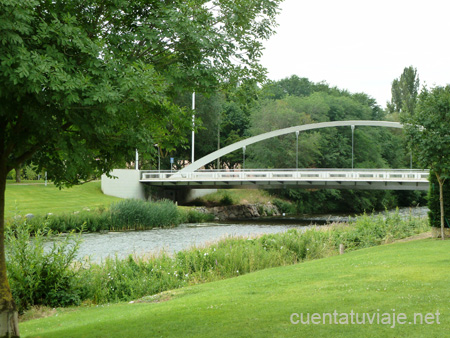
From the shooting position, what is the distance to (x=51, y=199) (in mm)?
35875

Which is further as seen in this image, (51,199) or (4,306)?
(51,199)

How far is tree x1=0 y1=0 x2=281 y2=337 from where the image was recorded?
4695 mm

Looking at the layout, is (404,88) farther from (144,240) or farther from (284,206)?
(144,240)

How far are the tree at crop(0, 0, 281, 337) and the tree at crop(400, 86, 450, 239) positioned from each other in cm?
1112

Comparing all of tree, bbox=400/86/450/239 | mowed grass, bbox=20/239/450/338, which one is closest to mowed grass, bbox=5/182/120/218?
tree, bbox=400/86/450/239

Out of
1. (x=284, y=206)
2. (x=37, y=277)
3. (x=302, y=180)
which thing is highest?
(x=302, y=180)

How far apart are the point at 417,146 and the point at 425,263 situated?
7.19 meters

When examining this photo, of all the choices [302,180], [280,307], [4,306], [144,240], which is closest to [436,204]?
[280,307]

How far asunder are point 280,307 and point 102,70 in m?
4.22

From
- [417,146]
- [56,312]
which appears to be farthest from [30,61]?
[417,146]

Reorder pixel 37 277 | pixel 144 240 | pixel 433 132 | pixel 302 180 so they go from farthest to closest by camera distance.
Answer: pixel 302 180 < pixel 144 240 < pixel 433 132 < pixel 37 277

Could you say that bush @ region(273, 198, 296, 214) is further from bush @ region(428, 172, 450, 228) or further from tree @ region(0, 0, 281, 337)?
tree @ region(0, 0, 281, 337)

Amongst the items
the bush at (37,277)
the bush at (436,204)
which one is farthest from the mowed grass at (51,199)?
the bush at (436,204)

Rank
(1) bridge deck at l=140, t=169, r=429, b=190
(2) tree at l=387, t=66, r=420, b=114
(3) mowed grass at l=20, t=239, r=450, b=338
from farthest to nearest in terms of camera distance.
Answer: (2) tree at l=387, t=66, r=420, b=114, (1) bridge deck at l=140, t=169, r=429, b=190, (3) mowed grass at l=20, t=239, r=450, b=338
